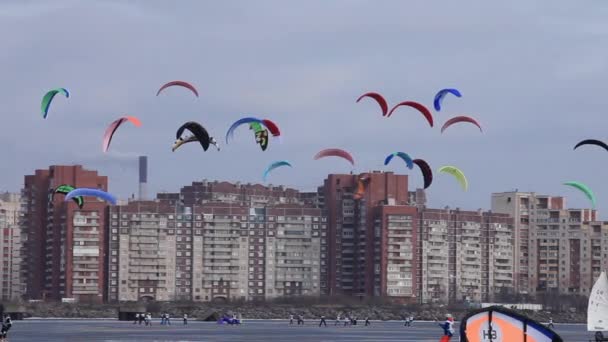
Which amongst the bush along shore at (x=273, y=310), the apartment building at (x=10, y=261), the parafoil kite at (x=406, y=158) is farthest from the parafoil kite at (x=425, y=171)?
the apartment building at (x=10, y=261)

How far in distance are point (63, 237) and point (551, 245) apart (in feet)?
175

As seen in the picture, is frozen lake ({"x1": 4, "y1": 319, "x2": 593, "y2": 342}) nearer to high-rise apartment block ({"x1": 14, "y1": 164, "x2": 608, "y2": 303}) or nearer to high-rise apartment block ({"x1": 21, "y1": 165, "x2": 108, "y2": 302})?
high-rise apartment block ({"x1": 21, "y1": 165, "x2": 108, "y2": 302})

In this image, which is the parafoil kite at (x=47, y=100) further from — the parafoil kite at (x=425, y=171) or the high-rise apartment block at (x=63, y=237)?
the high-rise apartment block at (x=63, y=237)

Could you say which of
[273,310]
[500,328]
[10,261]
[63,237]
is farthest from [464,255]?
[500,328]

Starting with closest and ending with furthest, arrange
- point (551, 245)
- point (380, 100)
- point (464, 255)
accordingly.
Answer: point (380, 100), point (464, 255), point (551, 245)

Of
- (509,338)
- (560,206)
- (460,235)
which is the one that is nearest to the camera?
(509,338)

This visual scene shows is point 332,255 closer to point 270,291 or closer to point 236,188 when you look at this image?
point 270,291

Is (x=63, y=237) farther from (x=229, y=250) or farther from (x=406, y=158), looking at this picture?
(x=406, y=158)

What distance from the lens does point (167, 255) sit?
14825 centimetres

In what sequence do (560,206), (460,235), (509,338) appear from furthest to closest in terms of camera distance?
1. (560,206)
2. (460,235)
3. (509,338)

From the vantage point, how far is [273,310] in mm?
130500

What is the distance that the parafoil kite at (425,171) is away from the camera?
5472 centimetres

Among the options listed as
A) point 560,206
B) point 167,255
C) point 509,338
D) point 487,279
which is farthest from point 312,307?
point 509,338

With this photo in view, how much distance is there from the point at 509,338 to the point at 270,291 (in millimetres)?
141953
